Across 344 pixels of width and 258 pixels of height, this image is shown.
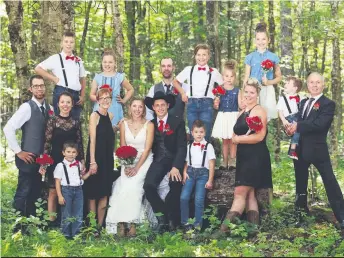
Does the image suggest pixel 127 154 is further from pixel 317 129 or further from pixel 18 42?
pixel 18 42

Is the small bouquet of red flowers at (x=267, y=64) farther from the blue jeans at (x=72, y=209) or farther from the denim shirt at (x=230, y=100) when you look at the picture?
the blue jeans at (x=72, y=209)

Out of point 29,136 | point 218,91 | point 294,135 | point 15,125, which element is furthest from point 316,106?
point 15,125

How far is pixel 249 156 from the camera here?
7812 millimetres

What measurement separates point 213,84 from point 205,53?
1.89 feet

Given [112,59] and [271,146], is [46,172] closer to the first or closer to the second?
[112,59]

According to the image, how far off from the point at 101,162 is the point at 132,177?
60 cm

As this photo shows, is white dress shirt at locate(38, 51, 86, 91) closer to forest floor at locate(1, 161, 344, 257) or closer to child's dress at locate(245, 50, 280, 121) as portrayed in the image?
forest floor at locate(1, 161, 344, 257)

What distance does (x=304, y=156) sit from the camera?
8016 millimetres

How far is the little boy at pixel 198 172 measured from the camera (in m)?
8.15

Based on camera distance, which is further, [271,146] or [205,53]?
[271,146]

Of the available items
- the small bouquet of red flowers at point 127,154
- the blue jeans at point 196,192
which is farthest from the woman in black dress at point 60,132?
the blue jeans at point 196,192

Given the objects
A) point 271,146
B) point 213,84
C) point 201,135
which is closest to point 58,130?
point 201,135

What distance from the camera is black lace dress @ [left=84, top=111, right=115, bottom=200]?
8258mm

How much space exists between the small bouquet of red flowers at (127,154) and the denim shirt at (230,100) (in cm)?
183
